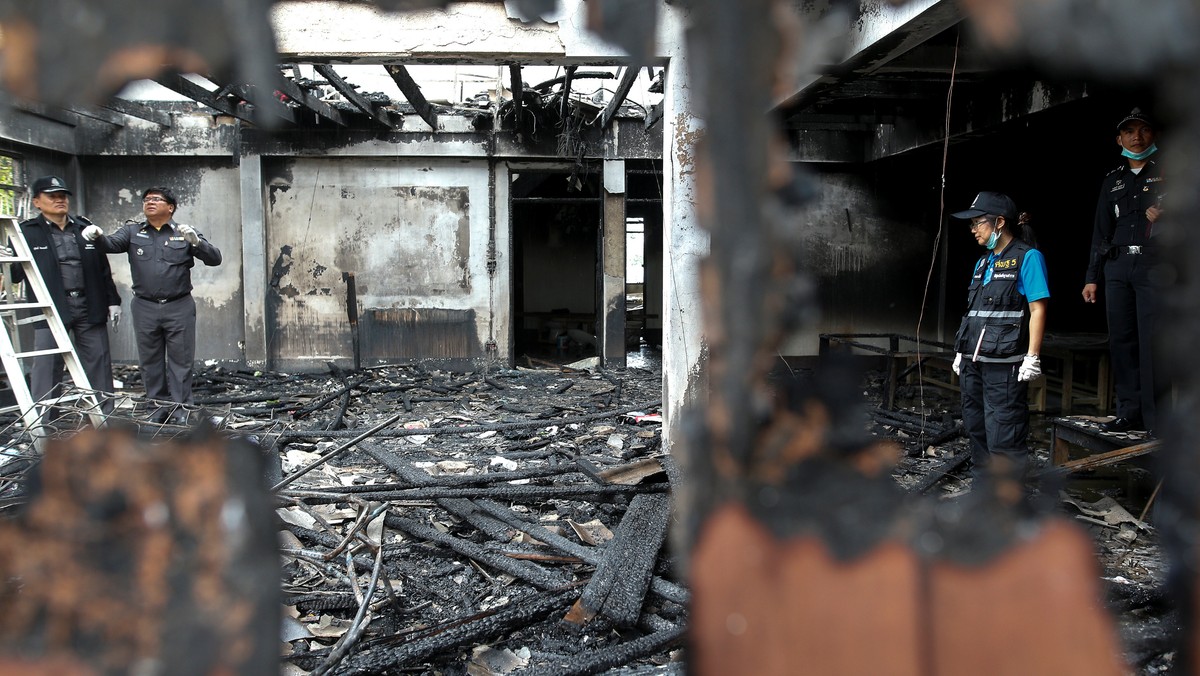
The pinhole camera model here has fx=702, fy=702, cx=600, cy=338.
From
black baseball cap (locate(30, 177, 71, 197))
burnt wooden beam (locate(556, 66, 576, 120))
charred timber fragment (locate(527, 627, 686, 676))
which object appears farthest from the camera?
burnt wooden beam (locate(556, 66, 576, 120))

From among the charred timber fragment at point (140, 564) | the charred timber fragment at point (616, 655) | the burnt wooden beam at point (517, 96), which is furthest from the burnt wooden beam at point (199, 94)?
the charred timber fragment at point (140, 564)

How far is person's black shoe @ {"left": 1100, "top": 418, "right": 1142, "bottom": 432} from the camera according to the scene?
4298 millimetres

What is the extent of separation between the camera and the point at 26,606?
61cm

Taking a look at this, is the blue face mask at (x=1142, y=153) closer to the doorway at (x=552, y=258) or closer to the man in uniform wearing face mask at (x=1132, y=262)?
the man in uniform wearing face mask at (x=1132, y=262)

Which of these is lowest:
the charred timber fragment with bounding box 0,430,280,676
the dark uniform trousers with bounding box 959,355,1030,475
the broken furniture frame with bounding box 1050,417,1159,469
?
the broken furniture frame with bounding box 1050,417,1159,469

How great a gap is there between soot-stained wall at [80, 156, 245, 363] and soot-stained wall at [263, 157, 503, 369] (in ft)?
1.71

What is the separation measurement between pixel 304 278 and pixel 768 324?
33.1 feet

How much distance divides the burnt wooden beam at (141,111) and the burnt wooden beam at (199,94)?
4.02 ft

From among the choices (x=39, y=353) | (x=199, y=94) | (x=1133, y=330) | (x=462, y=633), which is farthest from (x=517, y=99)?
(x=462, y=633)

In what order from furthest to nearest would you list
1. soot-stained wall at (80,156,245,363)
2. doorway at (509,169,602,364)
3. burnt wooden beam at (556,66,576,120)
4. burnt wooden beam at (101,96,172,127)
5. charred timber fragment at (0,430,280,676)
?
doorway at (509,169,602,364) < soot-stained wall at (80,156,245,363) < burnt wooden beam at (101,96,172,127) < burnt wooden beam at (556,66,576,120) < charred timber fragment at (0,430,280,676)

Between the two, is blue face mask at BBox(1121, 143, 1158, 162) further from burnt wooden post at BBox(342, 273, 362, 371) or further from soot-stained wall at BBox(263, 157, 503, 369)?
burnt wooden post at BBox(342, 273, 362, 371)

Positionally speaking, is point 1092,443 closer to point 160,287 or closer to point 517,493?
point 517,493

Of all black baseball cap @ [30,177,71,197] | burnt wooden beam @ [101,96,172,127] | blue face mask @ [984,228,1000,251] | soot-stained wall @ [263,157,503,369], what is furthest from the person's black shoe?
burnt wooden beam @ [101,96,172,127]

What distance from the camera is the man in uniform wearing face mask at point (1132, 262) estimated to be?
13.4 ft
